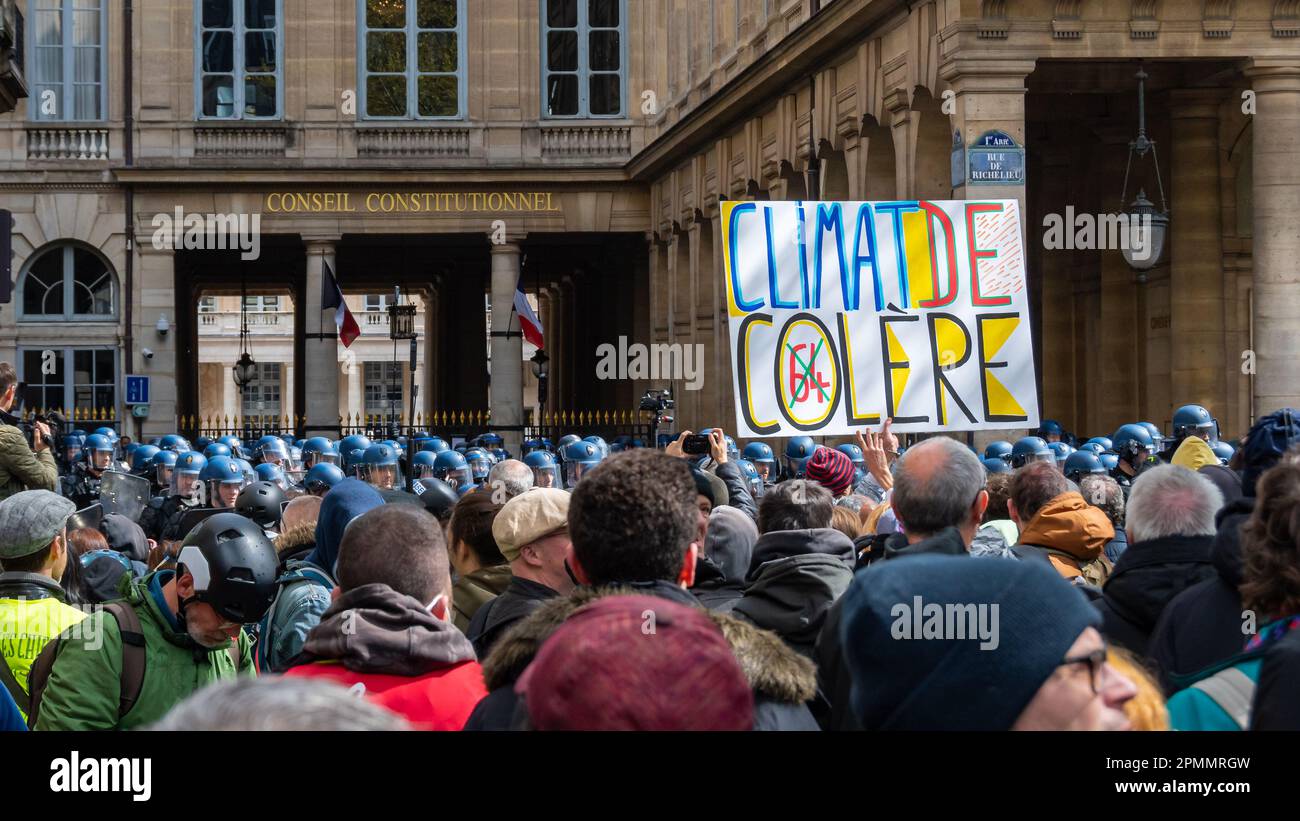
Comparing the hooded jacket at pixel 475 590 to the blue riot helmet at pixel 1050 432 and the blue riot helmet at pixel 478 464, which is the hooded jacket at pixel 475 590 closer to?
the blue riot helmet at pixel 478 464

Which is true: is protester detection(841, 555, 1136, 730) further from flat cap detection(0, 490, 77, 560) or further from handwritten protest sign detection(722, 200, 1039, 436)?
handwritten protest sign detection(722, 200, 1039, 436)

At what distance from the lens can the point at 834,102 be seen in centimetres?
2472

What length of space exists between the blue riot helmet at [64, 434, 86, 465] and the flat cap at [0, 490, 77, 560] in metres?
18.8

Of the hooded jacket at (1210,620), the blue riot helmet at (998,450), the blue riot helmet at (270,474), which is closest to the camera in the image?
the hooded jacket at (1210,620)

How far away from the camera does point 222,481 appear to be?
13500 mm

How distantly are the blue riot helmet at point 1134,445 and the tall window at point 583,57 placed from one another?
2440 cm

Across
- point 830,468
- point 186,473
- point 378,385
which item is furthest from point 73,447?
point 378,385

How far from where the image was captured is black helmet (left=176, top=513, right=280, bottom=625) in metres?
4.92

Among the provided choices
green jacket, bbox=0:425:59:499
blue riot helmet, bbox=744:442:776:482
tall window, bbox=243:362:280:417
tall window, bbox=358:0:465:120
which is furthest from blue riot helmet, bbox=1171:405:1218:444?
tall window, bbox=243:362:280:417

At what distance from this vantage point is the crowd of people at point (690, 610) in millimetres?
2539

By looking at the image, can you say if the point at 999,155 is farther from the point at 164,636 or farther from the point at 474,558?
the point at 164,636

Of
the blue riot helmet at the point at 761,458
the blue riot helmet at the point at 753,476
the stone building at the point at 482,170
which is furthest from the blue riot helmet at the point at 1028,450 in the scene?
the stone building at the point at 482,170

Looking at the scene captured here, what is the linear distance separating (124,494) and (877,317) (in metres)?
6.50
